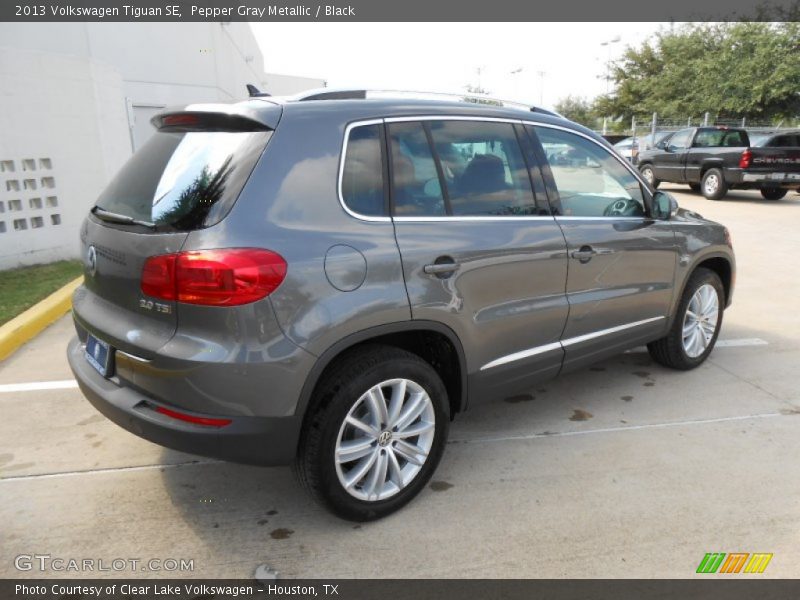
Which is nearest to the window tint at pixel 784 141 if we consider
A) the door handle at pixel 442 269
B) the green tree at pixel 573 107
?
the door handle at pixel 442 269

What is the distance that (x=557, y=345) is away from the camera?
343cm

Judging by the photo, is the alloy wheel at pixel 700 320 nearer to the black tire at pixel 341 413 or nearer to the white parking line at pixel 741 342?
the white parking line at pixel 741 342

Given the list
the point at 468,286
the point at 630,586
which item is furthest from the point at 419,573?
the point at 468,286

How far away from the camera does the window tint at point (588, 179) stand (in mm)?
3439

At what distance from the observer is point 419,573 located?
248cm

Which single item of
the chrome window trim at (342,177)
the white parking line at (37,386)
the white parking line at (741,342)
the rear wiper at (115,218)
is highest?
the chrome window trim at (342,177)

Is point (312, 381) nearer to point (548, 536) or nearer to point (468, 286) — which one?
point (468, 286)

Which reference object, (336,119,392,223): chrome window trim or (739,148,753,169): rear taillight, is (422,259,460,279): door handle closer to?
(336,119,392,223): chrome window trim

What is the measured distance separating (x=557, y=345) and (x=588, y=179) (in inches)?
40.8

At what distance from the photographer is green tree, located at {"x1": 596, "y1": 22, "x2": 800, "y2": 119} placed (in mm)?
27625

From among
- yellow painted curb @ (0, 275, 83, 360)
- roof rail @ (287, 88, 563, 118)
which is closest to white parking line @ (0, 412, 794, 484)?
roof rail @ (287, 88, 563, 118)

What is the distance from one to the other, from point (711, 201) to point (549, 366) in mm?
13676

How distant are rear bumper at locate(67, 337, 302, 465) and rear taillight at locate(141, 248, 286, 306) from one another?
45 centimetres

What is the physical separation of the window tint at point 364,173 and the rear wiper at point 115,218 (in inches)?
31.8
